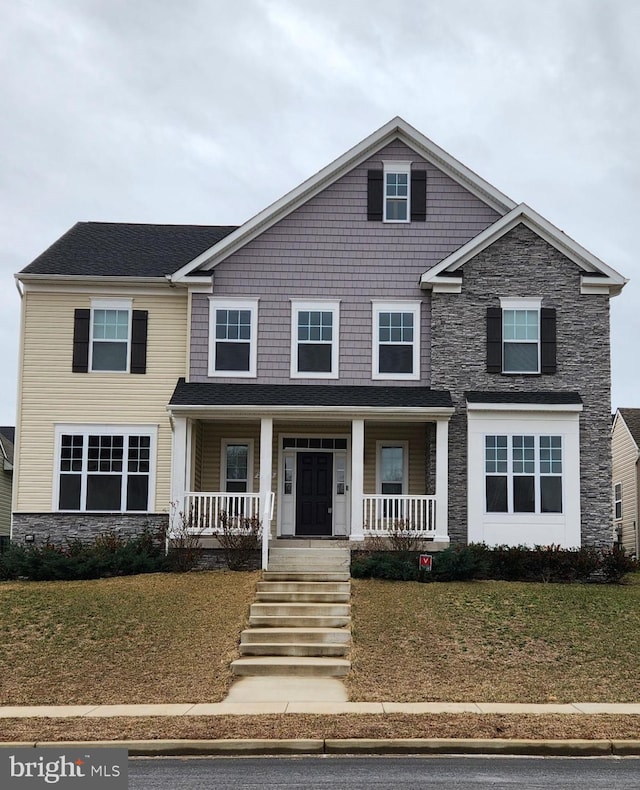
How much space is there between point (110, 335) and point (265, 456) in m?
4.86

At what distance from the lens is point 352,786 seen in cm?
951

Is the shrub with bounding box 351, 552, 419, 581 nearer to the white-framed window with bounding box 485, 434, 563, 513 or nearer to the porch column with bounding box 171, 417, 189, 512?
the white-framed window with bounding box 485, 434, 563, 513

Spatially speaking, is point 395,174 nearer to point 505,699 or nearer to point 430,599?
point 430,599

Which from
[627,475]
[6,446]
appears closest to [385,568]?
[627,475]

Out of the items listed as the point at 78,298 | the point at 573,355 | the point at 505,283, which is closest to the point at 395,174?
the point at 505,283

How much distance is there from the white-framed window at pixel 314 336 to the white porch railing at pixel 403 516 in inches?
132

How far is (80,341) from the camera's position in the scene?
2389 cm

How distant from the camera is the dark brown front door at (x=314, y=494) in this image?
24172 mm

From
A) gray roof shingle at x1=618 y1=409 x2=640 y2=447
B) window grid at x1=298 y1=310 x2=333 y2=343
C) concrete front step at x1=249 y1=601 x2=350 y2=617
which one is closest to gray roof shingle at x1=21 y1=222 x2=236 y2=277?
window grid at x1=298 y1=310 x2=333 y2=343

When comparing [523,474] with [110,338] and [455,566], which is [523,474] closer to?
[455,566]

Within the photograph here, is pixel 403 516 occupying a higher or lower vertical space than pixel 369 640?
higher

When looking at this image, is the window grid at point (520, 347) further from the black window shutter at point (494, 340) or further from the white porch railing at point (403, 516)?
the white porch railing at point (403, 516)

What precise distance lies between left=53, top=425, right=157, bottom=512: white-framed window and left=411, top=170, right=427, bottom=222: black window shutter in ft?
25.9

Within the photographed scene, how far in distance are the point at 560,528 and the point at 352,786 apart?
13797 mm
